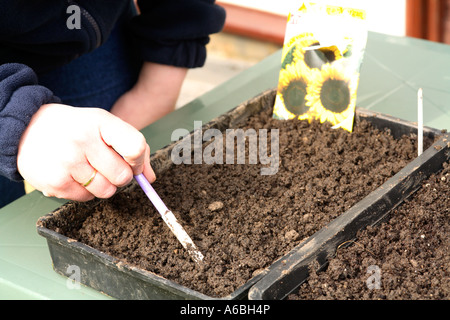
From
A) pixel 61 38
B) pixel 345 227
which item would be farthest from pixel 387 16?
pixel 345 227

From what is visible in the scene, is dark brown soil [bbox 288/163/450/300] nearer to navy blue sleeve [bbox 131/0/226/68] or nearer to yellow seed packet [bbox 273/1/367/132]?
yellow seed packet [bbox 273/1/367/132]

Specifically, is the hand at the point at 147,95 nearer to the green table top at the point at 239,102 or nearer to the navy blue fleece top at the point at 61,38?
the navy blue fleece top at the point at 61,38

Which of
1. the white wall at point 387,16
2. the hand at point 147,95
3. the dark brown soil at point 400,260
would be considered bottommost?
the white wall at point 387,16

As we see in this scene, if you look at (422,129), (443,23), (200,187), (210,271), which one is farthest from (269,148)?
(443,23)

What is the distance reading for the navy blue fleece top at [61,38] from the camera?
1013 millimetres

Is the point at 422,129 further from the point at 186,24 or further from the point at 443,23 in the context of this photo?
the point at 443,23

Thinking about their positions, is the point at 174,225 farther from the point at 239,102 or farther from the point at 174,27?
the point at 174,27

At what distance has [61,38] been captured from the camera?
1.32 meters

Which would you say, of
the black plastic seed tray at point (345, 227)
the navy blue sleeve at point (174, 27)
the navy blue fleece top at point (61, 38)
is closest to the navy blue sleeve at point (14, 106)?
the navy blue fleece top at point (61, 38)

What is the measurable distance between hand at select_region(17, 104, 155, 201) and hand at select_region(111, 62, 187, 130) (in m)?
0.71

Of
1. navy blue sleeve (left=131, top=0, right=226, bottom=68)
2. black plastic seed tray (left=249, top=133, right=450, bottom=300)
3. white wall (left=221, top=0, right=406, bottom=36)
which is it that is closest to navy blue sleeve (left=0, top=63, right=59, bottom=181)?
black plastic seed tray (left=249, top=133, right=450, bottom=300)

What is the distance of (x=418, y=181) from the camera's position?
1103 mm

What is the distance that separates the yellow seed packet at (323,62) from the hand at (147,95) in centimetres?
44

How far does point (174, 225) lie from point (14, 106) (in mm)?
324
